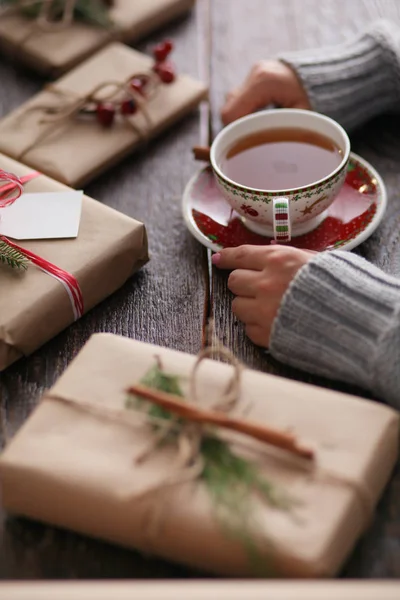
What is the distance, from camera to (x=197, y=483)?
626 millimetres

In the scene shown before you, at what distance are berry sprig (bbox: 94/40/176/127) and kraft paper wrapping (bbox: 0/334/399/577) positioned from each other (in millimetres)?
486

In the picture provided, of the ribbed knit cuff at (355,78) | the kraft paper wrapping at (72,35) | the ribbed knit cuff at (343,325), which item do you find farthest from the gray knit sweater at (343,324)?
the kraft paper wrapping at (72,35)

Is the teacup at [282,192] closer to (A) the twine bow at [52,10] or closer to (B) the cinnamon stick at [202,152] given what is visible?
(B) the cinnamon stick at [202,152]

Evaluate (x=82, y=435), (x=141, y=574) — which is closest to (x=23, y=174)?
Result: (x=82, y=435)

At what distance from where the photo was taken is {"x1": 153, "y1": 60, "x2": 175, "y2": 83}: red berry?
115cm

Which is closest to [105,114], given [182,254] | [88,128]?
[88,128]

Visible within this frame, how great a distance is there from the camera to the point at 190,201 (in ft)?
3.28

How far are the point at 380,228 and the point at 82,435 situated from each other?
476mm

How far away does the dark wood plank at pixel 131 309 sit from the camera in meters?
0.66

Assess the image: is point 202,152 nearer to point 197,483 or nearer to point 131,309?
point 131,309

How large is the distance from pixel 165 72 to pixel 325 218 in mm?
353
